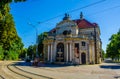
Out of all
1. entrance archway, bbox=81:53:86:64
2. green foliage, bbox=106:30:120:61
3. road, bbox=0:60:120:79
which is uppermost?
green foliage, bbox=106:30:120:61

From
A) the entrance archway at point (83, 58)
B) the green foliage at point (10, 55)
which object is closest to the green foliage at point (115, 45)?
the entrance archway at point (83, 58)

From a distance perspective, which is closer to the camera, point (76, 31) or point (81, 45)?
point (81, 45)

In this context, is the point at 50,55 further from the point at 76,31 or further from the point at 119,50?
the point at 119,50

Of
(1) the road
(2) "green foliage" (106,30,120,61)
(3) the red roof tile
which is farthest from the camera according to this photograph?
(2) "green foliage" (106,30,120,61)

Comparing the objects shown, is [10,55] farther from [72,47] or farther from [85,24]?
[72,47]

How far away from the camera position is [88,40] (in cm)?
4703

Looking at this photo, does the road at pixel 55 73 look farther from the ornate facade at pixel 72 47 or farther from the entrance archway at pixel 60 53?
the entrance archway at pixel 60 53

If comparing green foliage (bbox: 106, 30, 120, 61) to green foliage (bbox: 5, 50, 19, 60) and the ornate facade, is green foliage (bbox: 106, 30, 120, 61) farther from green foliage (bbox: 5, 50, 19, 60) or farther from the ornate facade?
green foliage (bbox: 5, 50, 19, 60)

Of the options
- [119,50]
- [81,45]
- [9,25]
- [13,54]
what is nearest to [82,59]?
[81,45]

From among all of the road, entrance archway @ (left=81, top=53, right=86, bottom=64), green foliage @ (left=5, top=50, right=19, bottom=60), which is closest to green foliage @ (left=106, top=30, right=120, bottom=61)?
entrance archway @ (left=81, top=53, right=86, bottom=64)

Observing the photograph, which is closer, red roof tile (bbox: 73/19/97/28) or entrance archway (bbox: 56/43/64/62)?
entrance archway (bbox: 56/43/64/62)

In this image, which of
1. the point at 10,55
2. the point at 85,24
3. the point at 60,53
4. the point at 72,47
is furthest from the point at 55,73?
the point at 10,55

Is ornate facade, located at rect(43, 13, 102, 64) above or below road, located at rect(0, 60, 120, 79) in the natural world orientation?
above

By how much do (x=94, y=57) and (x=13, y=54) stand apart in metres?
39.8
